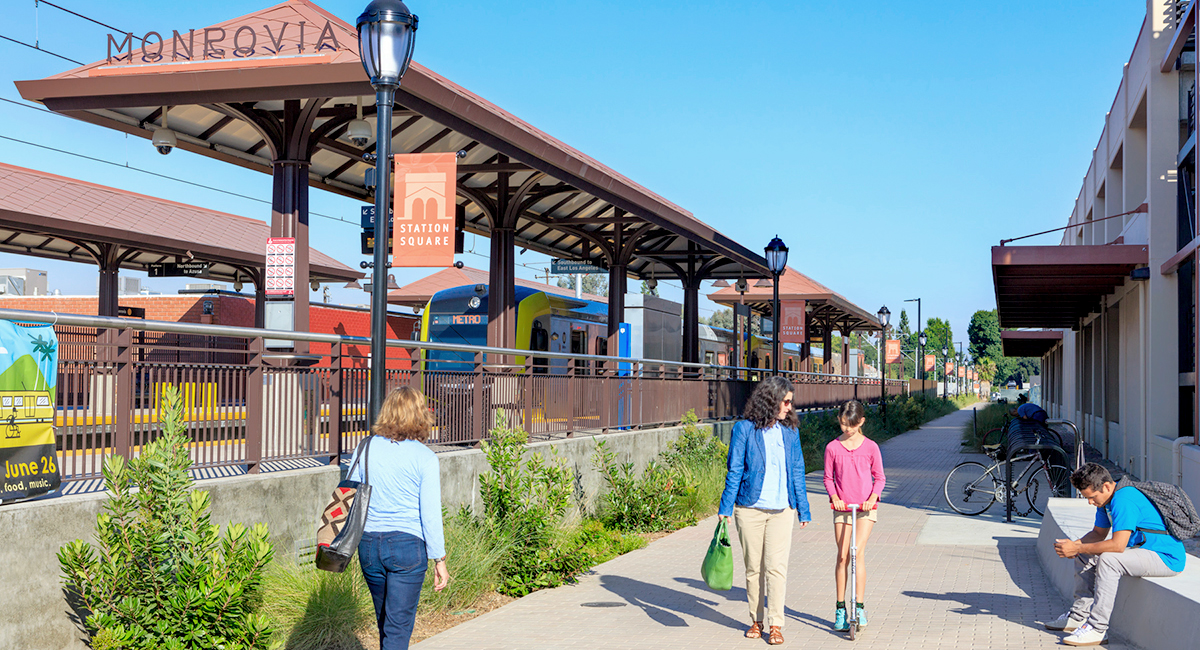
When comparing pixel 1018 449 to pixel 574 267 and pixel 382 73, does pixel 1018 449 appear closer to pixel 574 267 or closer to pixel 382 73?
pixel 382 73

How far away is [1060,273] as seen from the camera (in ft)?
58.3

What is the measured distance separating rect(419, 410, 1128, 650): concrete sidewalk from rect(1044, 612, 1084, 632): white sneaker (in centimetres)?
9

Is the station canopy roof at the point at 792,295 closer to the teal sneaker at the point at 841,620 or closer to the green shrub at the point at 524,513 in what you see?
the green shrub at the point at 524,513

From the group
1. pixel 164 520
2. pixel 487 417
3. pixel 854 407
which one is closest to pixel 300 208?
pixel 487 417

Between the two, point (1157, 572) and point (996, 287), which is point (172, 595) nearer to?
point (1157, 572)

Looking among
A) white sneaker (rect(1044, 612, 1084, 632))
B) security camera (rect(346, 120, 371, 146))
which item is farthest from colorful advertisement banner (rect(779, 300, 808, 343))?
white sneaker (rect(1044, 612, 1084, 632))

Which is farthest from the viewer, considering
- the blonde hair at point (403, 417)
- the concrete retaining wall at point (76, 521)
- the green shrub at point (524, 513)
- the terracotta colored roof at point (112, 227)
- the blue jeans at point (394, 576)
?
the terracotta colored roof at point (112, 227)

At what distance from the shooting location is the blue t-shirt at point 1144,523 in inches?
267

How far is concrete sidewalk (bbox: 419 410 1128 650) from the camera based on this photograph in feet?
23.5

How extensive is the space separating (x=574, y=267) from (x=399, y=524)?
18832 mm

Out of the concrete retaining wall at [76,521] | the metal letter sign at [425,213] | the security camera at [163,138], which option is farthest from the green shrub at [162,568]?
the security camera at [163,138]

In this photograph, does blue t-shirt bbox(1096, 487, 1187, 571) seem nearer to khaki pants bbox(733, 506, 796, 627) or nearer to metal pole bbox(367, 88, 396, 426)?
khaki pants bbox(733, 506, 796, 627)

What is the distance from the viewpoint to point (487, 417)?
37.1 ft

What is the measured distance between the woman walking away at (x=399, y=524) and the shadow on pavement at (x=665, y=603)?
322 centimetres
